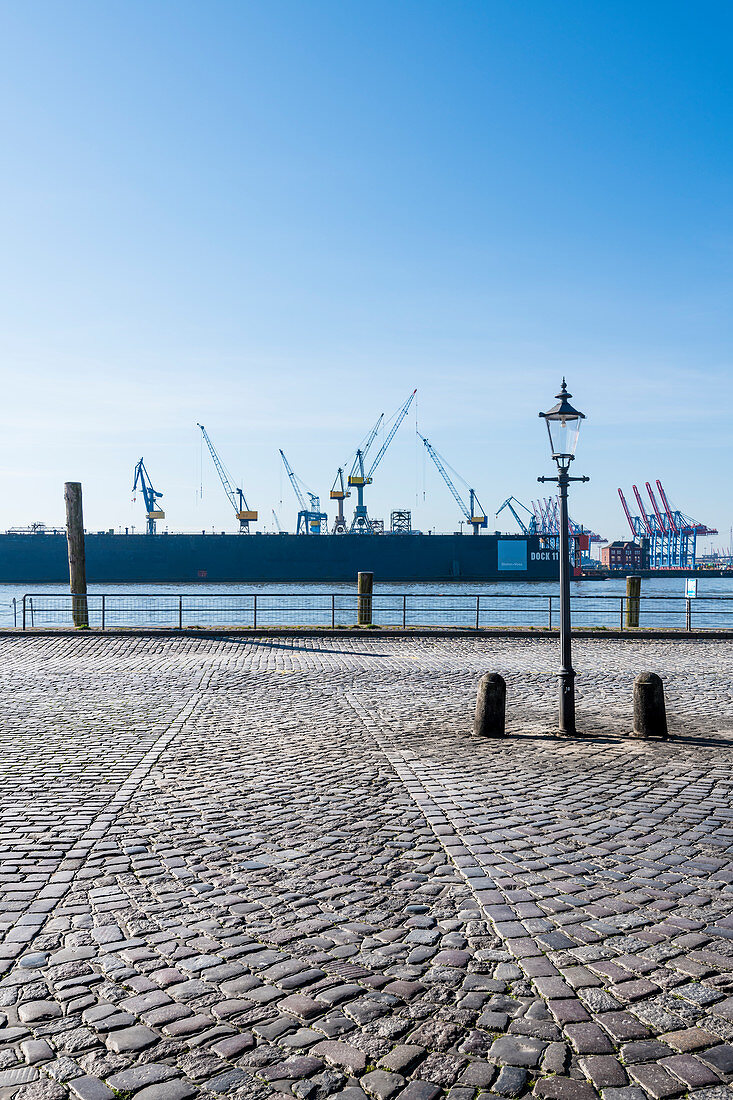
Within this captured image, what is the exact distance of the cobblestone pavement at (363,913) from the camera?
2.60 metres

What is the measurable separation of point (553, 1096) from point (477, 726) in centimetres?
564

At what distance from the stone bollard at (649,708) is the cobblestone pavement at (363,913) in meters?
0.24

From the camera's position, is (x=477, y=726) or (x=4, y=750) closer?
(x=4, y=750)

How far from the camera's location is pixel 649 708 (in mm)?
7785

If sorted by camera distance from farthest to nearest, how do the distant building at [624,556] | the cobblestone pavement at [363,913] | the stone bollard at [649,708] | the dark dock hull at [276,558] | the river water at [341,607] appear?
1. the distant building at [624,556]
2. the dark dock hull at [276,558]
3. the river water at [341,607]
4. the stone bollard at [649,708]
5. the cobblestone pavement at [363,913]

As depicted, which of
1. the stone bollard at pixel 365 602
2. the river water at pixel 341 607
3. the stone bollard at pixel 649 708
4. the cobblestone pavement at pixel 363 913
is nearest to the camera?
the cobblestone pavement at pixel 363 913

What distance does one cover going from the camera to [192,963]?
325 centimetres

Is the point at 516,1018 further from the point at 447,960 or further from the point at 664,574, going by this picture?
the point at 664,574

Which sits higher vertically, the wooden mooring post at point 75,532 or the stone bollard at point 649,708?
the wooden mooring post at point 75,532

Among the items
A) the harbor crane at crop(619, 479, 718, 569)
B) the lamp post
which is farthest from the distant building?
the lamp post

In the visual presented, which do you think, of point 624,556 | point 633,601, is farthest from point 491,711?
point 624,556

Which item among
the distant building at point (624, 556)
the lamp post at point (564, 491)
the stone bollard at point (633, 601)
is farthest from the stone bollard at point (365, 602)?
the distant building at point (624, 556)

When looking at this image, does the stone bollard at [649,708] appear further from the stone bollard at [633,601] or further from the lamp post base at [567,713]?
the stone bollard at [633,601]

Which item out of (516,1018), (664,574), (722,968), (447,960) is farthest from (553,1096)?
(664,574)
